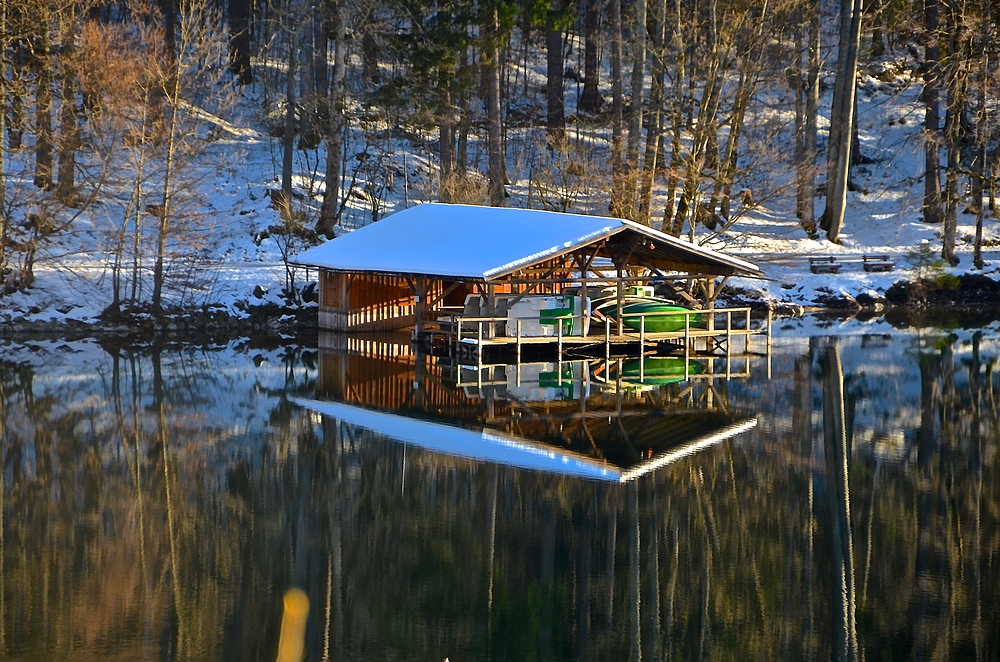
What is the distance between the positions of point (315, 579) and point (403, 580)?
77cm

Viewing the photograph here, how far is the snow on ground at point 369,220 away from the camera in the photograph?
31.5 metres

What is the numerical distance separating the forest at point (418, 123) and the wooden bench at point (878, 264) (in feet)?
6.93

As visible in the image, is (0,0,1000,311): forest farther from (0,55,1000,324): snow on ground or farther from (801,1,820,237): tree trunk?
(0,55,1000,324): snow on ground

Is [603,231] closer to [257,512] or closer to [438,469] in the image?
[438,469]

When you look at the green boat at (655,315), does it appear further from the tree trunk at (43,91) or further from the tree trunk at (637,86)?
the tree trunk at (43,91)

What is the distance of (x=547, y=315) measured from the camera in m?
24.9

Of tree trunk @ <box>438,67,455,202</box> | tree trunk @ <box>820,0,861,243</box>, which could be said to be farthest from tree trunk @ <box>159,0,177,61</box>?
tree trunk @ <box>820,0,861,243</box>

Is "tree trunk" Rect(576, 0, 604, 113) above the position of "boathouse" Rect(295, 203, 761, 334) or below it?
above

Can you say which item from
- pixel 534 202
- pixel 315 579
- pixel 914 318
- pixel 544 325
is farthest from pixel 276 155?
pixel 315 579

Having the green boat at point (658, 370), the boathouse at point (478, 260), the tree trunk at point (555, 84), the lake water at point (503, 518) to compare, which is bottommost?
the lake water at point (503, 518)

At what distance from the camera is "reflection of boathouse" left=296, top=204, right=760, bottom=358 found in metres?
23.8

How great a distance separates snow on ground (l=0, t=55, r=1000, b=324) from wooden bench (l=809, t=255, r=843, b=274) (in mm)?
256

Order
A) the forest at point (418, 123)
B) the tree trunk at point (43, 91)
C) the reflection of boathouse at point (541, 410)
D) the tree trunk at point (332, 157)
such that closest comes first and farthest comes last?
the reflection of boathouse at point (541, 410) < the tree trunk at point (43, 91) < the forest at point (418, 123) < the tree trunk at point (332, 157)

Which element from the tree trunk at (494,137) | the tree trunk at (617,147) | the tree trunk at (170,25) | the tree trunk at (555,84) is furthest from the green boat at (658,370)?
the tree trunk at (170,25)
